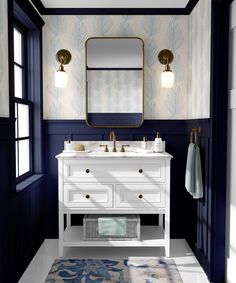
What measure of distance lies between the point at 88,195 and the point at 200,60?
165cm

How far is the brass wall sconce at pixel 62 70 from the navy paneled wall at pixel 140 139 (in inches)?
16.9

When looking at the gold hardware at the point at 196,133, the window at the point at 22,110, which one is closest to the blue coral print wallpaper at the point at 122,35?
the window at the point at 22,110

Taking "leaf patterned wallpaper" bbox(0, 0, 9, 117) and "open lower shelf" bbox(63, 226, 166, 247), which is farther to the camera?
"open lower shelf" bbox(63, 226, 166, 247)


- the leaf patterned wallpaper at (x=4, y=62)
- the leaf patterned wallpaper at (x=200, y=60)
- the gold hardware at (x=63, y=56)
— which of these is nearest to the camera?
the leaf patterned wallpaper at (x=4, y=62)

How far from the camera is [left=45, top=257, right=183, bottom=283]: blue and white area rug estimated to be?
293cm

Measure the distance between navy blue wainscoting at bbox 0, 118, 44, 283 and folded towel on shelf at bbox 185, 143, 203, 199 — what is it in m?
1.48

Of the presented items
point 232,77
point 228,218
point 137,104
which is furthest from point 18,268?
point 232,77

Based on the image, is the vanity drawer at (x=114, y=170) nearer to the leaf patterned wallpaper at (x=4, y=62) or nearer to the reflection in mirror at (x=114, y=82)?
the reflection in mirror at (x=114, y=82)

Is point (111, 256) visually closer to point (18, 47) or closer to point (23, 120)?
point (23, 120)

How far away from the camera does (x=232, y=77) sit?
2.79 metres

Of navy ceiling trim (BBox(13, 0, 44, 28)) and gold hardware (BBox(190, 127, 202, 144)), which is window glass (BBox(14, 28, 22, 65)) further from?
gold hardware (BBox(190, 127, 202, 144))

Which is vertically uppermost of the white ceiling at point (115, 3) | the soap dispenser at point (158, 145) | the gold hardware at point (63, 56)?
the white ceiling at point (115, 3)

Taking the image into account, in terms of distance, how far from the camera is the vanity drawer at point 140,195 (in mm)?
3328

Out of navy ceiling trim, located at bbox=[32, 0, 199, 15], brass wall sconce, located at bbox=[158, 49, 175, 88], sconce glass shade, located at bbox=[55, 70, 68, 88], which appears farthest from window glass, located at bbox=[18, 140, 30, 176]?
brass wall sconce, located at bbox=[158, 49, 175, 88]
